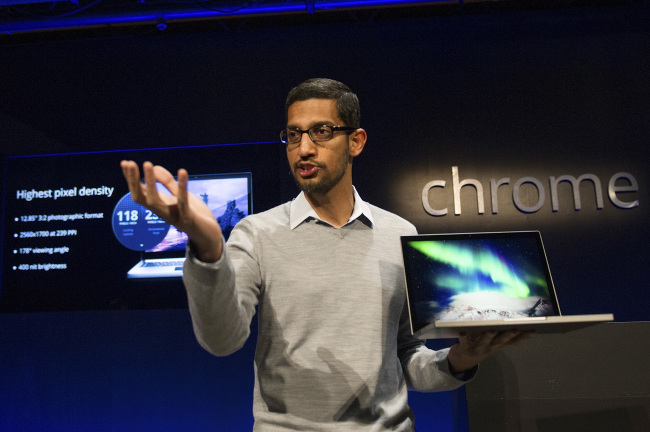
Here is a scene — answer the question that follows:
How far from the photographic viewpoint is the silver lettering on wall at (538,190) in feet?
11.5

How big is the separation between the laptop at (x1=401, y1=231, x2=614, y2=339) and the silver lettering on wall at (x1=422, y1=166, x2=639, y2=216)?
2.14 metres

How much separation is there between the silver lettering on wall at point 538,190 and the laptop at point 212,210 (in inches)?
50.6

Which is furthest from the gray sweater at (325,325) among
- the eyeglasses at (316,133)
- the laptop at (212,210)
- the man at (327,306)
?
the laptop at (212,210)

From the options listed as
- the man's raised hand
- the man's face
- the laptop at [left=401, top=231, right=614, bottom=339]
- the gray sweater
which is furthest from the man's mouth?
the man's raised hand

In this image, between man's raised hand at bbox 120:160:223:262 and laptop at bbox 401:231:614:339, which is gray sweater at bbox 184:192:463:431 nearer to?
laptop at bbox 401:231:614:339

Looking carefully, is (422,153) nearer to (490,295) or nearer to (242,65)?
(242,65)

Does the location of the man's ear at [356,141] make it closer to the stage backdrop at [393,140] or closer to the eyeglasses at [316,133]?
the eyeglasses at [316,133]

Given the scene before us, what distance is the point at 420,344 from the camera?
1.62 meters

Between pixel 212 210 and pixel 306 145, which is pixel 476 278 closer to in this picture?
pixel 306 145

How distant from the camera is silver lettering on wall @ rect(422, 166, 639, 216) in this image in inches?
138

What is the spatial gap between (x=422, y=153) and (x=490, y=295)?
2389 mm

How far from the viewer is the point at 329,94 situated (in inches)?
61.6

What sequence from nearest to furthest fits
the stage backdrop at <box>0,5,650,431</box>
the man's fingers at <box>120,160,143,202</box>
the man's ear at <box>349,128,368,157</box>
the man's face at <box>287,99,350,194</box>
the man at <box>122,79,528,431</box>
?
the man's fingers at <box>120,160,143,202</box> < the man at <box>122,79,528,431</box> < the man's face at <box>287,99,350,194</box> < the man's ear at <box>349,128,368,157</box> < the stage backdrop at <box>0,5,650,431</box>

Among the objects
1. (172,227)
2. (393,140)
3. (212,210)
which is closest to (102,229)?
(172,227)
